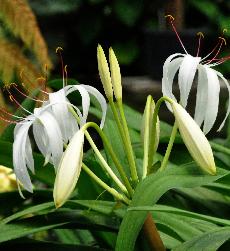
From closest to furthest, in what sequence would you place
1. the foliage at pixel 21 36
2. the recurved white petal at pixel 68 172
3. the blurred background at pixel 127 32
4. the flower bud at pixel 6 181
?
1. the recurved white petal at pixel 68 172
2. the flower bud at pixel 6 181
3. the foliage at pixel 21 36
4. the blurred background at pixel 127 32

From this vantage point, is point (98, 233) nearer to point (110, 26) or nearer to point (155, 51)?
point (155, 51)

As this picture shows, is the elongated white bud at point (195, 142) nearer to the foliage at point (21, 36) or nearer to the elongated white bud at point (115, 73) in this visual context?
the elongated white bud at point (115, 73)

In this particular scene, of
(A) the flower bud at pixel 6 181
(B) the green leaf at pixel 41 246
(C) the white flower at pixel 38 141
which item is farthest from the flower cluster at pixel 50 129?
(A) the flower bud at pixel 6 181

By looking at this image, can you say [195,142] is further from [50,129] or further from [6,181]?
[6,181]

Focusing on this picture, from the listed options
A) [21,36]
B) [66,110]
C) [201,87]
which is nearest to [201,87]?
[201,87]

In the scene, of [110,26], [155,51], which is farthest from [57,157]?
[110,26]

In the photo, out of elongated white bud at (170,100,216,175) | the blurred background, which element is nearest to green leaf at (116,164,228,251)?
elongated white bud at (170,100,216,175)

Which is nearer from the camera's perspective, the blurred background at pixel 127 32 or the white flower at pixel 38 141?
the white flower at pixel 38 141
